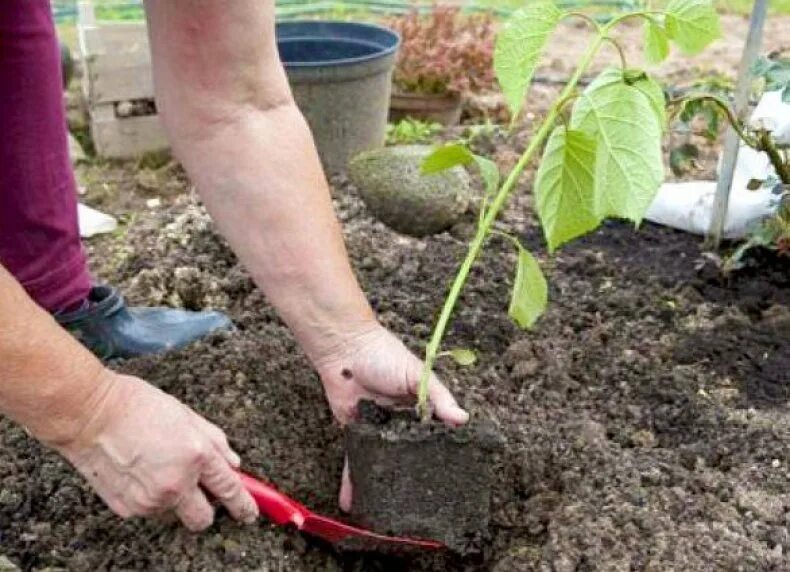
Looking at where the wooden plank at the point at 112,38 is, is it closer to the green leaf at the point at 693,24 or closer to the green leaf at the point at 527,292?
the green leaf at the point at 527,292

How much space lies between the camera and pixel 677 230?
2.85 m

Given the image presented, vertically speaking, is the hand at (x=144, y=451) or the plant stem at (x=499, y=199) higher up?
the plant stem at (x=499, y=199)

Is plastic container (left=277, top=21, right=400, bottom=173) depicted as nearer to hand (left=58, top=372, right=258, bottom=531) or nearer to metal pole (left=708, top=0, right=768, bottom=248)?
metal pole (left=708, top=0, right=768, bottom=248)

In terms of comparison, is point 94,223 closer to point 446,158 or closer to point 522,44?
point 446,158

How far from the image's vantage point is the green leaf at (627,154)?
1.48m

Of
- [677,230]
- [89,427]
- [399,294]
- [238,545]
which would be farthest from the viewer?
[677,230]

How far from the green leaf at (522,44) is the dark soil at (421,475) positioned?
48 cm

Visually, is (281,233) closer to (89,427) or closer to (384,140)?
(89,427)

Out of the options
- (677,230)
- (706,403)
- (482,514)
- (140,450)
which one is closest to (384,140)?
(677,230)

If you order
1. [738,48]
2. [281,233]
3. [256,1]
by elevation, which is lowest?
[738,48]

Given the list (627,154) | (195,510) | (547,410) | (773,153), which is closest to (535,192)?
(627,154)

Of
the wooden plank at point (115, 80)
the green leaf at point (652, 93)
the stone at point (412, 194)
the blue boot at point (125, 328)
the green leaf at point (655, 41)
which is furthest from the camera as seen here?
the wooden plank at point (115, 80)

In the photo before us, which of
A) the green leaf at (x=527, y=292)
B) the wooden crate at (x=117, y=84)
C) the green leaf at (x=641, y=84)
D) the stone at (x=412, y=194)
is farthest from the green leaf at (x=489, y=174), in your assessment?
the wooden crate at (x=117, y=84)

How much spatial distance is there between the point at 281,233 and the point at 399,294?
2.43 ft
